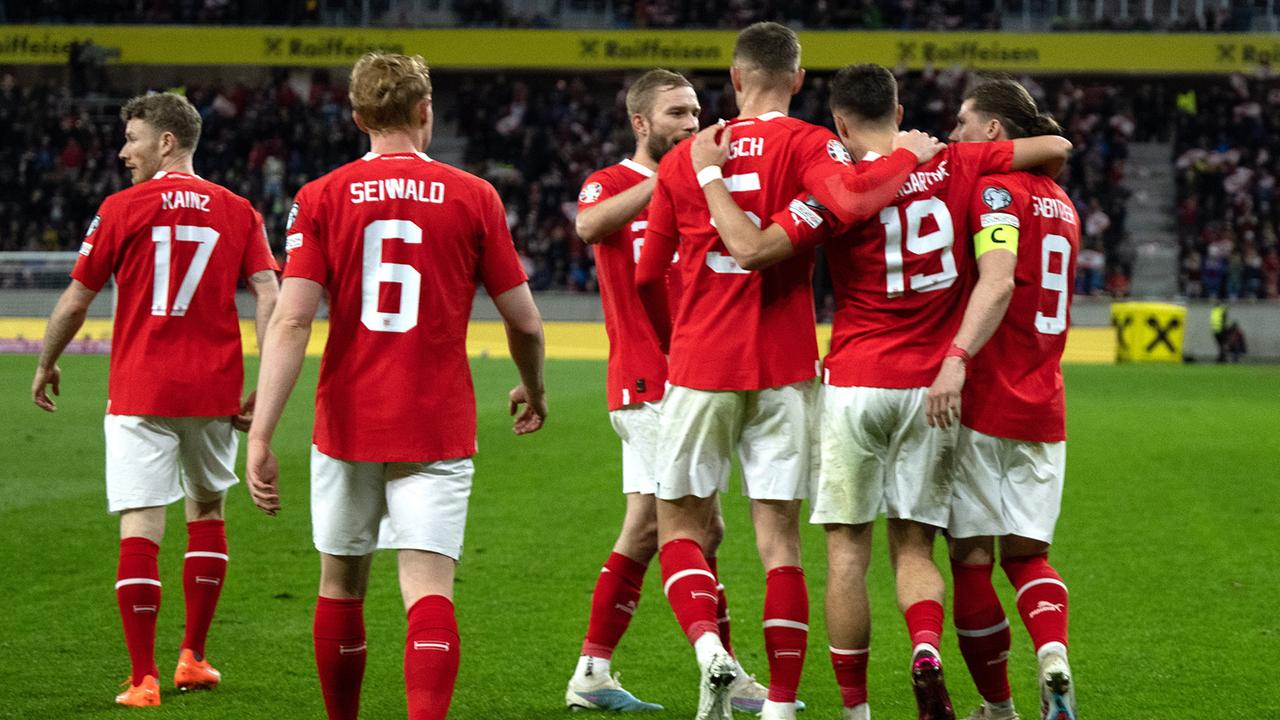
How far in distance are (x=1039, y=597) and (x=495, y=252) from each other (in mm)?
2098

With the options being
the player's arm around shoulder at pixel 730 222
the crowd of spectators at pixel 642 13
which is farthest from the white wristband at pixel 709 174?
the crowd of spectators at pixel 642 13

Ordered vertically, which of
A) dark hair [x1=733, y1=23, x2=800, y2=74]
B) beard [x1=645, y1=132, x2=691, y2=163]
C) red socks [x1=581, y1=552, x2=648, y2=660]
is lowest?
red socks [x1=581, y1=552, x2=648, y2=660]

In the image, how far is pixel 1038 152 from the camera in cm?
480

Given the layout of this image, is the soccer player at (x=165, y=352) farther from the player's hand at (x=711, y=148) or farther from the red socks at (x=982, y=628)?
the red socks at (x=982, y=628)

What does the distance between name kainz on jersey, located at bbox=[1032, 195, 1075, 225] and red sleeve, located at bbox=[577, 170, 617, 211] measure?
4.75 ft

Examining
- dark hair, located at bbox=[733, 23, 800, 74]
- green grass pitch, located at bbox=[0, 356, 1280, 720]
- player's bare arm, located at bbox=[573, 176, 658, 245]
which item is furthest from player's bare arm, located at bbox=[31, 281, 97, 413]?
dark hair, located at bbox=[733, 23, 800, 74]

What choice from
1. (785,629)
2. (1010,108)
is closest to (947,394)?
(785,629)

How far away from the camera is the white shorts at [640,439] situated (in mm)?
5332

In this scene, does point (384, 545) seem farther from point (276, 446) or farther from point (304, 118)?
point (304, 118)

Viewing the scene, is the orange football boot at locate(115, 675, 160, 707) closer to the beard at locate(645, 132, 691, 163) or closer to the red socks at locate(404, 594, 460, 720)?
the red socks at locate(404, 594, 460, 720)

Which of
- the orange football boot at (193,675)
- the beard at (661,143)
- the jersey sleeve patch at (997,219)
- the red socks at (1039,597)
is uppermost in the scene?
the beard at (661,143)

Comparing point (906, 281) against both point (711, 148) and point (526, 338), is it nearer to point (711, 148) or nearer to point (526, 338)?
point (711, 148)

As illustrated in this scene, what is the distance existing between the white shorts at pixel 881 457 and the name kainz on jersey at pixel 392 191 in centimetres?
143

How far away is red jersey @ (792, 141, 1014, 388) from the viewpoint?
15.1ft
